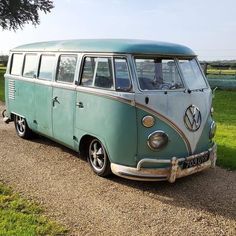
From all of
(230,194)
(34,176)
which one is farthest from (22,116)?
(230,194)

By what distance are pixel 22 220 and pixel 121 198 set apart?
4.91 feet

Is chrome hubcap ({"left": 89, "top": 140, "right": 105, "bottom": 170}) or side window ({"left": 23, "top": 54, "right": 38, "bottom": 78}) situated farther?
side window ({"left": 23, "top": 54, "right": 38, "bottom": 78})

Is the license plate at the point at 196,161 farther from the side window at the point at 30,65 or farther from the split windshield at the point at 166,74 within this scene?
the side window at the point at 30,65

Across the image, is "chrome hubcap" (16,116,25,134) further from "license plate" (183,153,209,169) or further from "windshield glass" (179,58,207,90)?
"license plate" (183,153,209,169)

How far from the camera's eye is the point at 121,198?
5.60 metres

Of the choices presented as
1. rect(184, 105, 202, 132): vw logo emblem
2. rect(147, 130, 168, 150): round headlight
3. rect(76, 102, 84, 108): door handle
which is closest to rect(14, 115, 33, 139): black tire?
rect(76, 102, 84, 108): door handle

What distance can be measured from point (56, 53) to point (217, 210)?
4.13m

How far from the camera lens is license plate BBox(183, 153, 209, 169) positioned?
5907 millimetres

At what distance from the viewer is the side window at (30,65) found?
8242 mm

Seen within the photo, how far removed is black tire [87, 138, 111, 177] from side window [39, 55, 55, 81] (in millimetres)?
1802

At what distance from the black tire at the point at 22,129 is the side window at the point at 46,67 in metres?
1.40

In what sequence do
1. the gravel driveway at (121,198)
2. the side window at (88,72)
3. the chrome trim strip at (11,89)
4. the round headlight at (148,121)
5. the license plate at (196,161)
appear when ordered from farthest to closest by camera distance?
the chrome trim strip at (11,89)
the side window at (88,72)
the license plate at (196,161)
the round headlight at (148,121)
the gravel driveway at (121,198)

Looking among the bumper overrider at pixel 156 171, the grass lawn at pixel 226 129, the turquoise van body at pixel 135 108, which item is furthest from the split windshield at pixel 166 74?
the grass lawn at pixel 226 129

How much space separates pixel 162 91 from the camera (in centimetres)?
579
